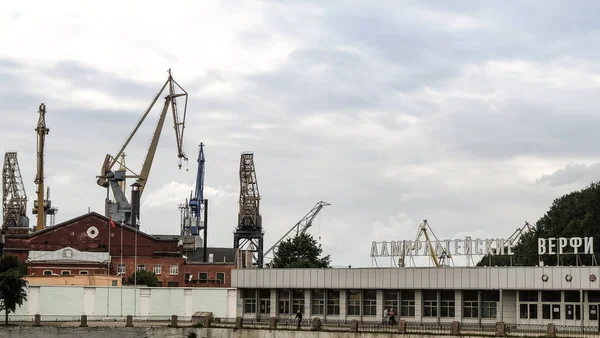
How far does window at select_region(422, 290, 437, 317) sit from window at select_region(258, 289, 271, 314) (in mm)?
15905

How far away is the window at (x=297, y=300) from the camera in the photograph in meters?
94.0

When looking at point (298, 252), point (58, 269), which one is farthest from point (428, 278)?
point (298, 252)

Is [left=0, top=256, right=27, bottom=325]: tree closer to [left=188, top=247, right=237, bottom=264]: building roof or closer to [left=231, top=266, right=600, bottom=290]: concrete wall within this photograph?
[left=231, top=266, right=600, bottom=290]: concrete wall

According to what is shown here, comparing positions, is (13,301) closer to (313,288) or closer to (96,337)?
(96,337)

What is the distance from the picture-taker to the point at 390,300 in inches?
3541

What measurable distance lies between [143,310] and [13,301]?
12789mm

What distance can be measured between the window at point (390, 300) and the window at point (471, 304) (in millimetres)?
6495

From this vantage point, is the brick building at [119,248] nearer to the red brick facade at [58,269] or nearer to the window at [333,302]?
the red brick facade at [58,269]

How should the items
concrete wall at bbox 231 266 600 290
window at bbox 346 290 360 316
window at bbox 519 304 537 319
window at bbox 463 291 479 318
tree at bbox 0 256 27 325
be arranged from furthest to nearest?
tree at bbox 0 256 27 325 < window at bbox 346 290 360 316 < window at bbox 463 291 479 318 < window at bbox 519 304 537 319 < concrete wall at bbox 231 266 600 290

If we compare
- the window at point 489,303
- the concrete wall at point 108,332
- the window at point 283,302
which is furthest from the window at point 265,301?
the window at point 489,303

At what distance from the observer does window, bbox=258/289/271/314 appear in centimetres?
9569

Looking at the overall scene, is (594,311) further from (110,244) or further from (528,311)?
(110,244)

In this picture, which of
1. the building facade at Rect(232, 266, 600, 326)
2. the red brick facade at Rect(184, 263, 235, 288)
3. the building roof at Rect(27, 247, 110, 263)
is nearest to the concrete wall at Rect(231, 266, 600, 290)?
the building facade at Rect(232, 266, 600, 326)

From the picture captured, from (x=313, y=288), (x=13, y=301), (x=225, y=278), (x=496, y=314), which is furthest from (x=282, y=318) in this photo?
(x=225, y=278)
